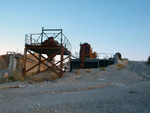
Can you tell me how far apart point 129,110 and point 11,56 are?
2650cm

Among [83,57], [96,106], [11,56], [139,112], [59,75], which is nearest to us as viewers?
[139,112]

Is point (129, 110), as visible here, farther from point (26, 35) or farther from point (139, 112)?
point (26, 35)

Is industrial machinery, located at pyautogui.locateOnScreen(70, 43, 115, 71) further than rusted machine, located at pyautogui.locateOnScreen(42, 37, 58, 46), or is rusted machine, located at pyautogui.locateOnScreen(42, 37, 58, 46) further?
industrial machinery, located at pyautogui.locateOnScreen(70, 43, 115, 71)

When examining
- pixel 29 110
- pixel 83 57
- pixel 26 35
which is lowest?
pixel 29 110

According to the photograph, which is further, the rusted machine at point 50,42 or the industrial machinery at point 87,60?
the industrial machinery at point 87,60

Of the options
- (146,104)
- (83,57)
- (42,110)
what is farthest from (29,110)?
(83,57)

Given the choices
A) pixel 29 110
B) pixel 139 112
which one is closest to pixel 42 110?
pixel 29 110

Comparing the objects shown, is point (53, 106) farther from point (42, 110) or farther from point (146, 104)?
point (146, 104)

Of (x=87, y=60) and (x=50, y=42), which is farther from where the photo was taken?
(x=87, y=60)

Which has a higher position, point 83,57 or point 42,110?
point 83,57

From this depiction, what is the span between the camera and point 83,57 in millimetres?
23234

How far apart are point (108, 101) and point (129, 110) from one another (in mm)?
1088

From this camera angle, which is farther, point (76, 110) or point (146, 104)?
point (146, 104)

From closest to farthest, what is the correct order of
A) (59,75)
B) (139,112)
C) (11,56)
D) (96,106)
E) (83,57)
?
1. (139,112)
2. (96,106)
3. (59,75)
4. (83,57)
5. (11,56)
